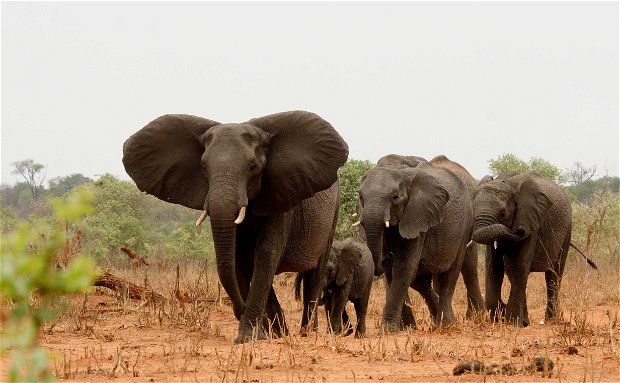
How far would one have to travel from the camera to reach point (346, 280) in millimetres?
10719

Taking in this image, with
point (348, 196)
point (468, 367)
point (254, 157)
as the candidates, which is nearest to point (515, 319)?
point (254, 157)

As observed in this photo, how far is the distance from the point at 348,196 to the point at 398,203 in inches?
505

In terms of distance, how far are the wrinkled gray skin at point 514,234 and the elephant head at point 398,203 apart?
123 cm

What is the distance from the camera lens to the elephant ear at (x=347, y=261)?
10.7 m

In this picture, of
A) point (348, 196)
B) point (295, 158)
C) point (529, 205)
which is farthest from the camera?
point (348, 196)

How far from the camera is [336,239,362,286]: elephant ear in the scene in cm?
1066

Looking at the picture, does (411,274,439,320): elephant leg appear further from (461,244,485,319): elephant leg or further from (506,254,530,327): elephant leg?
(461,244,485,319): elephant leg

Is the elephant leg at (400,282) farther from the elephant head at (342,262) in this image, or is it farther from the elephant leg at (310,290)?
the elephant head at (342,262)

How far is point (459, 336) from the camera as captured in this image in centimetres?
A: 790

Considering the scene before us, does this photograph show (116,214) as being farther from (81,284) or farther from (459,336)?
(81,284)

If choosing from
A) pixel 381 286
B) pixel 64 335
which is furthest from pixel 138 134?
pixel 381 286

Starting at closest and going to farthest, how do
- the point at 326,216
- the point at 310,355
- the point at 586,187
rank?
the point at 310,355 < the point at 326,216 < the point at 586,187

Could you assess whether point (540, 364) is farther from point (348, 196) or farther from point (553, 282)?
point (348, 196)

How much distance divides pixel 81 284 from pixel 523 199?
10302mm
